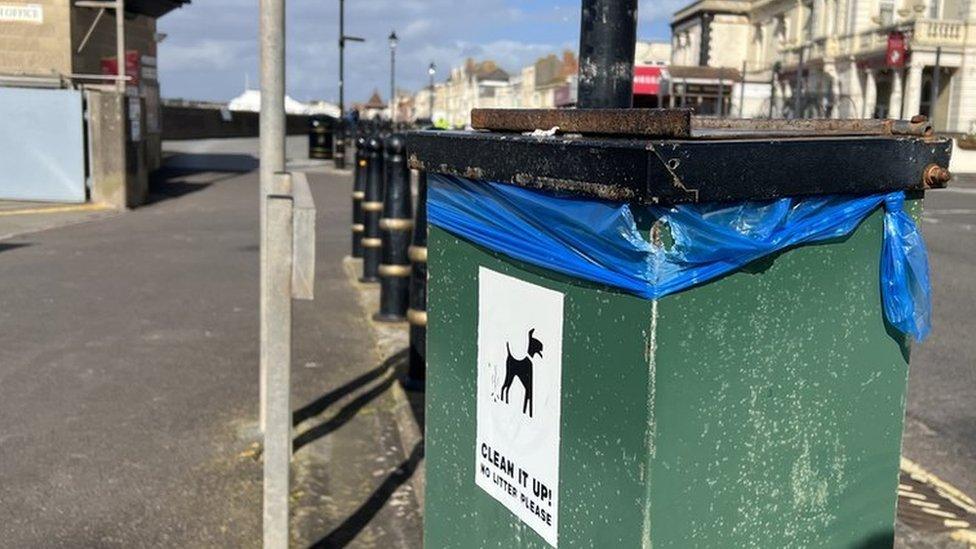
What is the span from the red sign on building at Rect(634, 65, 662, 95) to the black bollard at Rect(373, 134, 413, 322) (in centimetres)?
3265

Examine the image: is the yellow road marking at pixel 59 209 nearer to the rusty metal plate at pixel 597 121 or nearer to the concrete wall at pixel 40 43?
the concrete wall at pixel 40 43

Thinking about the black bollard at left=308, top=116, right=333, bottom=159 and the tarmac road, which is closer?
the tarmac road

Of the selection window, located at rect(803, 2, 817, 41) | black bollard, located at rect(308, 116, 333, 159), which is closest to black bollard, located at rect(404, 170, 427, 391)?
black bollard, located at rect(308, 116, 333, 159)

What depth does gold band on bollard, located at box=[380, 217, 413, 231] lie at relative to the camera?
7.47 metres

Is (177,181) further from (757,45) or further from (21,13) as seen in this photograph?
(757,45)

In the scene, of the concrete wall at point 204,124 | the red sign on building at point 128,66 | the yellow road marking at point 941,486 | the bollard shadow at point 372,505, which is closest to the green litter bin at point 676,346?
the bollard shadow at point 372,505

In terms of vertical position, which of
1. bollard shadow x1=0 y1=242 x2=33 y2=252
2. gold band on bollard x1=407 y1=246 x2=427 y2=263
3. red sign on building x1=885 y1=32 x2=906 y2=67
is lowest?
bollard shadow x1=0 y1=242 x2=33 y2=252

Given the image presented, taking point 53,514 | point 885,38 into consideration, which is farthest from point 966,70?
point 53,514

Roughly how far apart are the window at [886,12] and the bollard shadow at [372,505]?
1882 inches

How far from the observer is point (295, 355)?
6797 millimetres

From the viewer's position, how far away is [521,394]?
2211mm

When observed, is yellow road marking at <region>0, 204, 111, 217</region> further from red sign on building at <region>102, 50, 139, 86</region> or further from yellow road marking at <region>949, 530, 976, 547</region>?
yellow road marking at <region>949, 530, 976, 547</region>

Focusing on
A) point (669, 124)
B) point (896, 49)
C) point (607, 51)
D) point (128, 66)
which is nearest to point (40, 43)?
point (128, 66)

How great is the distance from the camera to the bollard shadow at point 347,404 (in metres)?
5.25
